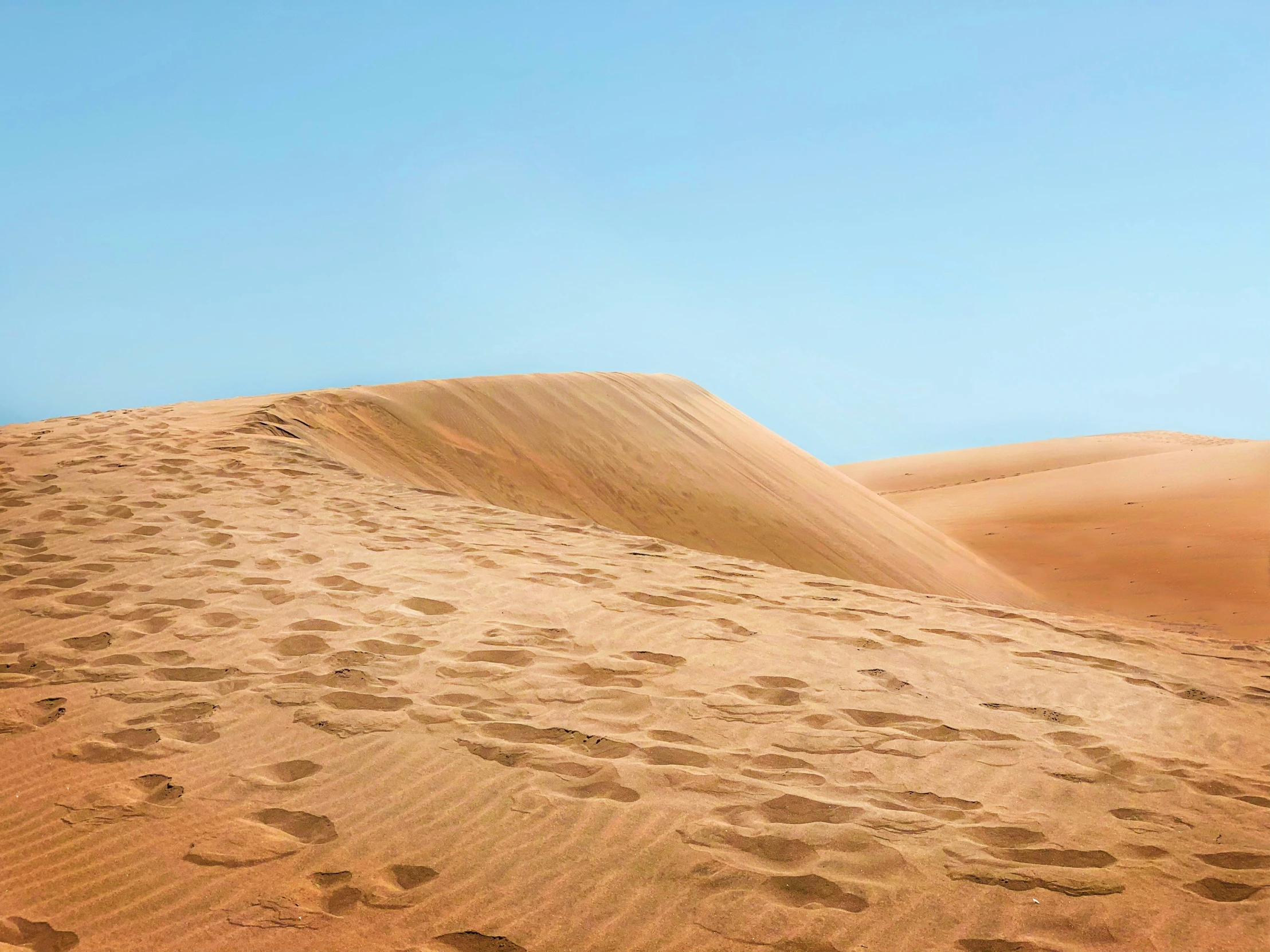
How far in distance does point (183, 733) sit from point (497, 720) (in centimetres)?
115

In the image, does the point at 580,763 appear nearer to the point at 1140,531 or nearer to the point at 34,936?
the point at 34,936

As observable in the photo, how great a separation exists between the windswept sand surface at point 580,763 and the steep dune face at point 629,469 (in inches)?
159

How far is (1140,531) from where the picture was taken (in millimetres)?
16297

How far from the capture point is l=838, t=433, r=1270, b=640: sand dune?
12.3 meters

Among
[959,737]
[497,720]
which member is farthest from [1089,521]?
[497,720]

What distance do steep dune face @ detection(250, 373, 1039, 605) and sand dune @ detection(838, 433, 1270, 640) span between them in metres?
1.51

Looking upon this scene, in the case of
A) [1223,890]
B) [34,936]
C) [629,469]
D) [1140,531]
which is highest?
[629,469]

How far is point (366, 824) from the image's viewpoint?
8.96ft

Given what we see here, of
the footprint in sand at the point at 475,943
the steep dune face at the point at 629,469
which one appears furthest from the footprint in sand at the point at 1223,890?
the steep dune face at the point at 629,469

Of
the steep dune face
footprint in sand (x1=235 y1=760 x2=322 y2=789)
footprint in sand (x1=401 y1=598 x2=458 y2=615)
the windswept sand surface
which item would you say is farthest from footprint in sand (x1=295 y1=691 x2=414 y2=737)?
the steep dune face

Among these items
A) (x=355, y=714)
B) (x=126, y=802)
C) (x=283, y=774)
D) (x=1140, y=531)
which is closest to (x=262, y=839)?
(x=283, y=774)

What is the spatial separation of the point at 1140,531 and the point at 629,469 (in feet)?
35.0

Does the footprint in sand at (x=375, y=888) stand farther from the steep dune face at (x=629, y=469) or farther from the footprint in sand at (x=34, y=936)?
the steep dune face at (x=629, y=469)

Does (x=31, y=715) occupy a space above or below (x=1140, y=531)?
below
